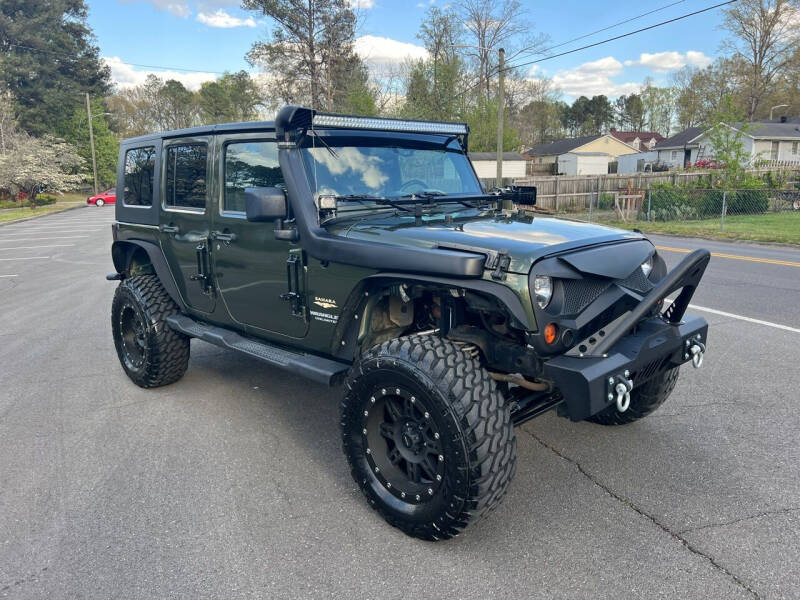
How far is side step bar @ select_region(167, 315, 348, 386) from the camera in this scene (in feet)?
11.2

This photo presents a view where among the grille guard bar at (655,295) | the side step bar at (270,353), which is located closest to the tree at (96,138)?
the side step bar at (270,353)

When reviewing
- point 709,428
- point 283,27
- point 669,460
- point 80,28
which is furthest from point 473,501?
point 80,28

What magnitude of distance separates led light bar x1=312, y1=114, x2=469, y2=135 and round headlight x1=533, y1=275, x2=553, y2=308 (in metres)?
1.70

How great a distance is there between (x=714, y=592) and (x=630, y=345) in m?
1.09

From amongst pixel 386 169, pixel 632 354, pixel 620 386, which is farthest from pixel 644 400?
pixel 386 169

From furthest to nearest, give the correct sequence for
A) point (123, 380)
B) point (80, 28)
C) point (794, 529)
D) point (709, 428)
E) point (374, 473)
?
point (80, 28), point (123, 380), point (709, 428), point (374, 473), point (794, 529)

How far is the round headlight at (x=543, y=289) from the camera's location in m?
2.69

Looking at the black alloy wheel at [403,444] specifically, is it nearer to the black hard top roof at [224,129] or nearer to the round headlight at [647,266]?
the round headlight at [647,266]

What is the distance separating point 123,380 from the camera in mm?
5359

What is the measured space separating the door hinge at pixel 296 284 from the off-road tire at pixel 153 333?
164cm

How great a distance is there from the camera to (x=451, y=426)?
2633 millimetres

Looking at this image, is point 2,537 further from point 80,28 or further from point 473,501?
point 80,28

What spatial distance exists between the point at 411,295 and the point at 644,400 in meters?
1.79

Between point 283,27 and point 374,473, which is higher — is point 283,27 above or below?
above
